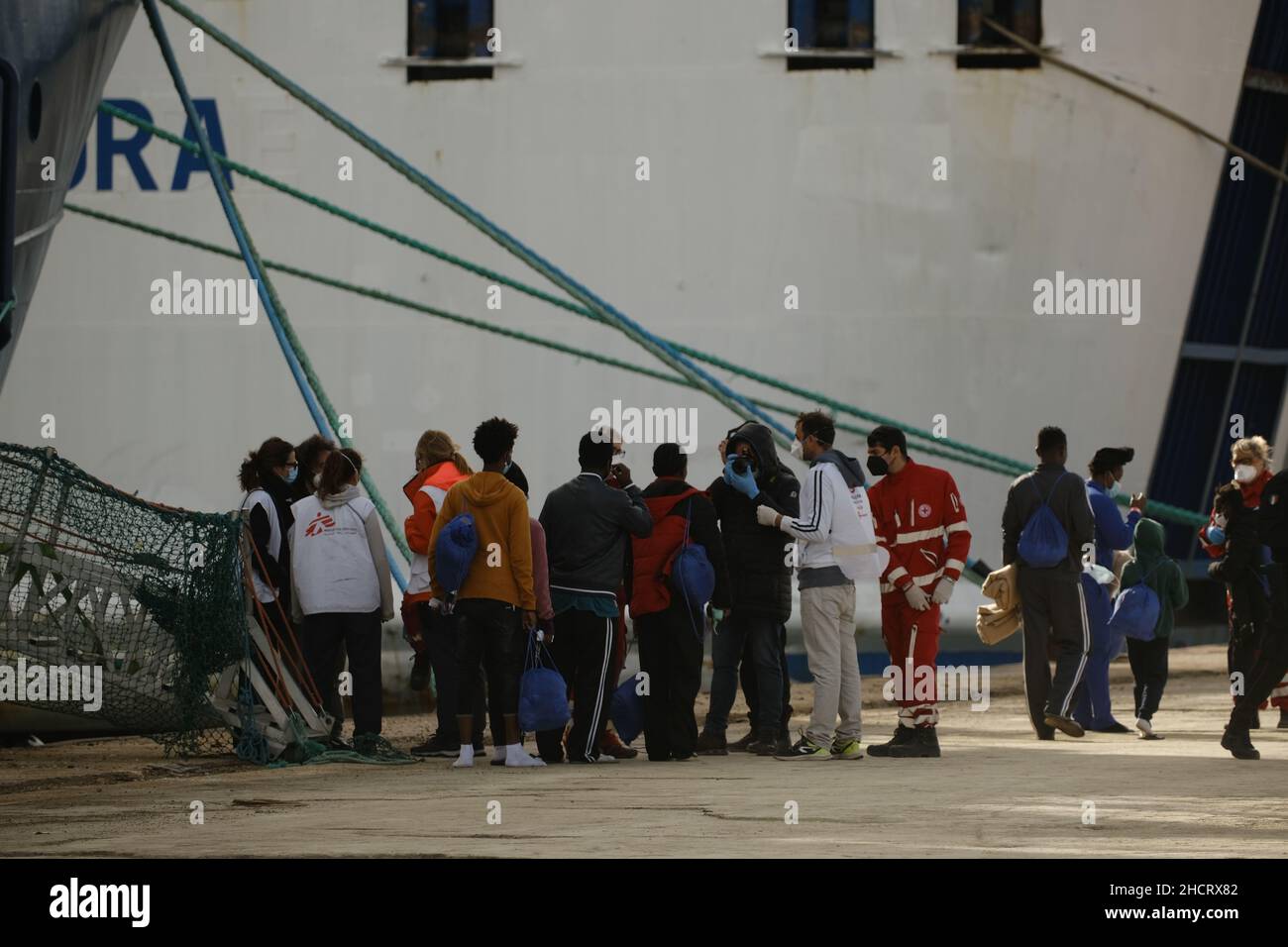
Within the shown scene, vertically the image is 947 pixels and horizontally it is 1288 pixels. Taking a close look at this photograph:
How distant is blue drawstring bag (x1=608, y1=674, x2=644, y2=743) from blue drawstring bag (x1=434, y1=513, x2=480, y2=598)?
3.76 ft

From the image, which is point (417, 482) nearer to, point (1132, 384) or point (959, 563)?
point (959, 563)

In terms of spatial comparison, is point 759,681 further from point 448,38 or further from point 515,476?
point 448,38

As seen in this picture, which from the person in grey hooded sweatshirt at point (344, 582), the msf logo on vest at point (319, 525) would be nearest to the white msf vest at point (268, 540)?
the person in grey hooded sweatshirt at point (344, 582)

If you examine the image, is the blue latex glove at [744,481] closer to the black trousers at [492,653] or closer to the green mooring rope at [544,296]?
the black trousers at [492,653]

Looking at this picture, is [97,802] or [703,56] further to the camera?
[703,56]

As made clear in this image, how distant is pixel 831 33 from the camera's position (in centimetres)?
1506

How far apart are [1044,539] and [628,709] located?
2187mm

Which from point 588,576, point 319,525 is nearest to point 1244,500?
point 588,576

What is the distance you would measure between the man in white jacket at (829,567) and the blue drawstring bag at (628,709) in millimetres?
667

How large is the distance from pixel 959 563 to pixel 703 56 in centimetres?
567

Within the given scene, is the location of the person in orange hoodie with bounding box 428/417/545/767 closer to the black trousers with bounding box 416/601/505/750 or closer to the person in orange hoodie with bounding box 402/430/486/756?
the black trousers with bounding box 416/601/505/750

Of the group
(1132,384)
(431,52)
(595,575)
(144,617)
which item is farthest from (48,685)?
(1132,384)
